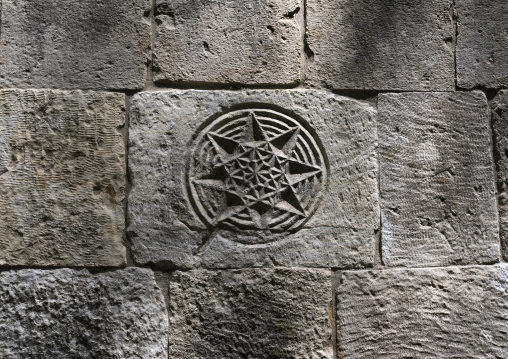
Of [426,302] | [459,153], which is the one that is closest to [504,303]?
[426,302]

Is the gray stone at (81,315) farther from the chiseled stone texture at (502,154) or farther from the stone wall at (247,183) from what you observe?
the chiseled stone texture at (502,154)

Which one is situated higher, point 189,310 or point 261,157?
point 261,157

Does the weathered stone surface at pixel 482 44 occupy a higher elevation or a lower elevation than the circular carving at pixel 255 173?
higher

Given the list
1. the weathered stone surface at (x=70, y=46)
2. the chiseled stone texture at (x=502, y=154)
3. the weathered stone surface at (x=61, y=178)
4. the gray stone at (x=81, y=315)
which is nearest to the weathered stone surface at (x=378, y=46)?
the chiseled stone texture at (x=502, y=154)

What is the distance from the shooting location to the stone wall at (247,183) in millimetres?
1994

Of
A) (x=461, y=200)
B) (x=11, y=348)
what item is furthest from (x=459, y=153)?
(x=11, y=348)

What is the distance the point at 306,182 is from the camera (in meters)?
2.07

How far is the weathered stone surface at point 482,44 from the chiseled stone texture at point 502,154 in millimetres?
87

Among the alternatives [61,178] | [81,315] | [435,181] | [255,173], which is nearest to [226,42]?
[255,173]

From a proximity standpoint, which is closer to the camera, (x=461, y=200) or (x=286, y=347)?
(x=286, y=347)

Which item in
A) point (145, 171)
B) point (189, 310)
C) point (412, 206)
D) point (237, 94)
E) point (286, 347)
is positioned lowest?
point (286, 347)

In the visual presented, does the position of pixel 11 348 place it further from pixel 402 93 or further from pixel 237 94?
pixel 402 93

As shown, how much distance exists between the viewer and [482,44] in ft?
7.29

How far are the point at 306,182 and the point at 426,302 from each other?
67cm
